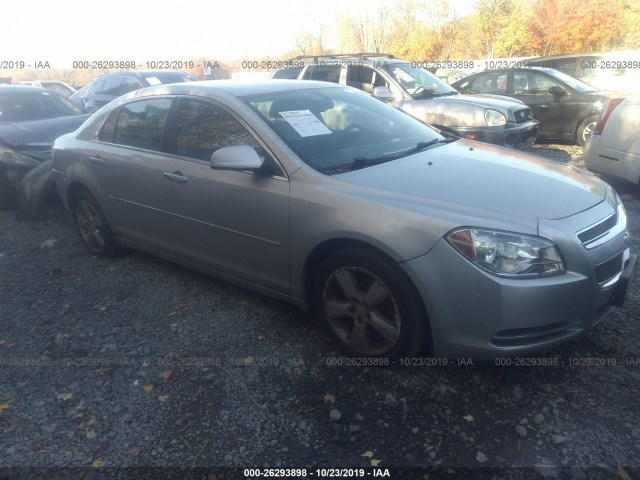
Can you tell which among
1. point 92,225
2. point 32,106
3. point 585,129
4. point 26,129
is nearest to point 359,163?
point 92,225

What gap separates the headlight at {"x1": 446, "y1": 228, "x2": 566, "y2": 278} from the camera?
8.31 feet

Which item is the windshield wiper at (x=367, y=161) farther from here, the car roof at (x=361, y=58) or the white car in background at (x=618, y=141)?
the car roof at (x=361, y=58)

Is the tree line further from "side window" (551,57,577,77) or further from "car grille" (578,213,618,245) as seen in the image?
"car grille" (578,213,618,245)

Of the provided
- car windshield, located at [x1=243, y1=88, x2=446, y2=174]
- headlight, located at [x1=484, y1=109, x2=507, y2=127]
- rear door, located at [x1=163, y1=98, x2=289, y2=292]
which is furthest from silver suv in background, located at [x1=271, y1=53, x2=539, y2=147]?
rear door, located at [x1=163, y1=98, x2=289, y2=292]

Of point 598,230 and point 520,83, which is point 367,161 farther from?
point 520,83

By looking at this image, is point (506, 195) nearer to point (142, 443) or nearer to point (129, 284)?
point (142, 443)

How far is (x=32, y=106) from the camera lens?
799 cm

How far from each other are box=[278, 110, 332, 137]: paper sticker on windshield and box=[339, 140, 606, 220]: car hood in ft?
1.69

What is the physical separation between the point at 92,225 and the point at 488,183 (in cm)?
378

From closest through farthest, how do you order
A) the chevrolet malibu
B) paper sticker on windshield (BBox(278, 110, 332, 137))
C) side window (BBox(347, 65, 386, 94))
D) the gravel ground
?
the gravel ground < the chevrolet malibu < paper sticker on windshield (BBox(278, 110, 332, 137)) < side window (BBox(347, 65, 386, 94))

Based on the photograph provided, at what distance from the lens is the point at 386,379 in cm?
297

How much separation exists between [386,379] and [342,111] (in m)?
1.98

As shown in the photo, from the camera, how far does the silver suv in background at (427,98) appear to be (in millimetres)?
7617

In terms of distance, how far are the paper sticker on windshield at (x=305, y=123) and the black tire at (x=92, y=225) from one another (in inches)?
87.0
